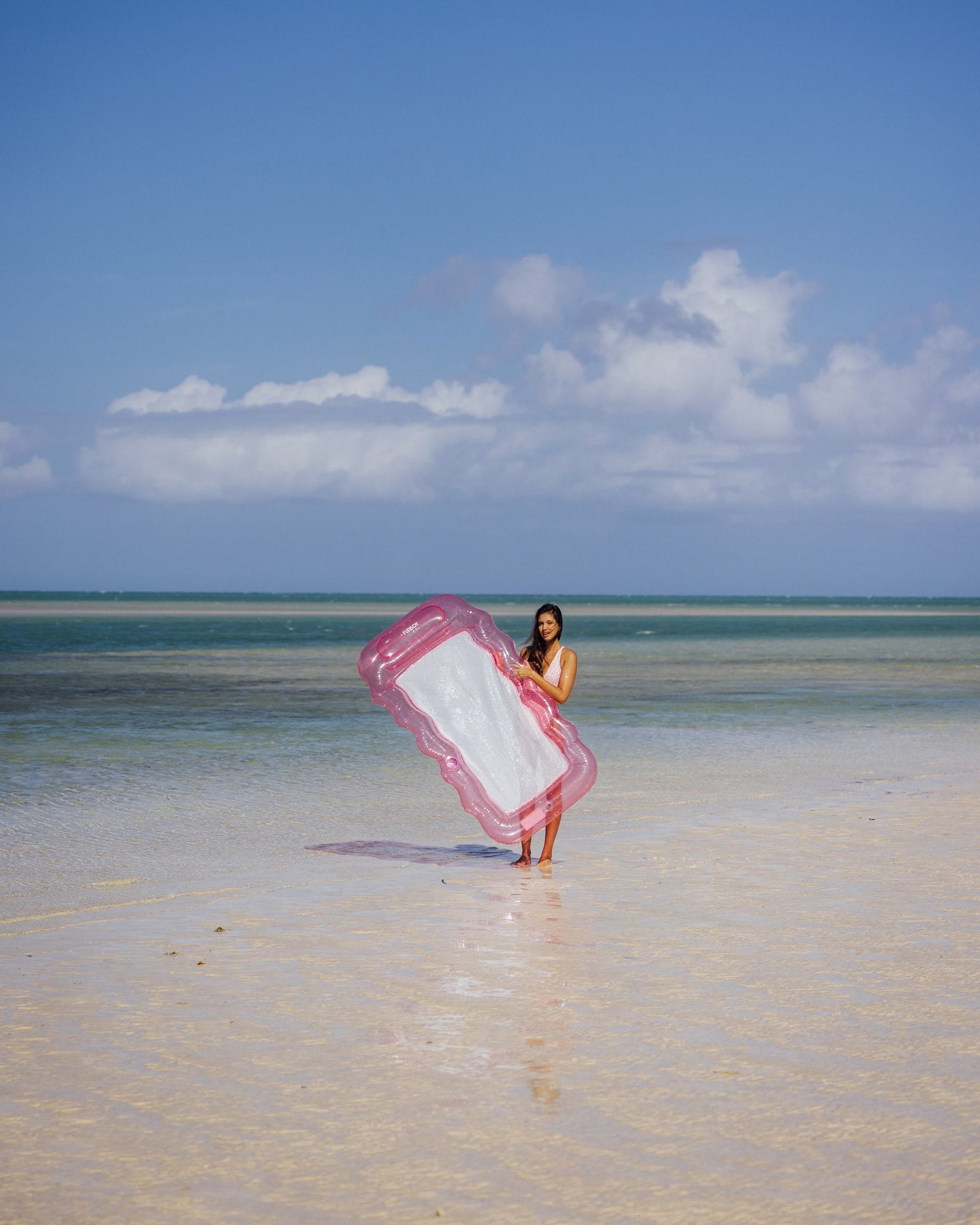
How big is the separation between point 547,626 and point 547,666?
37 centimetres

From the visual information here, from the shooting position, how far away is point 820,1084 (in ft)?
16.4

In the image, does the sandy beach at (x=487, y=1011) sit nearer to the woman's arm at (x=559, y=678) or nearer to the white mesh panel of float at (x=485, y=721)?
the white mesh panel of float at (x=485, y=721)

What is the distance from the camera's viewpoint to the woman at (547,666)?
940 centimetres

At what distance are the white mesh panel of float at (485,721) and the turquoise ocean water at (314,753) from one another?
1649 millimetres

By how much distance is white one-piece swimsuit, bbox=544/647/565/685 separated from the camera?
9.51 metres

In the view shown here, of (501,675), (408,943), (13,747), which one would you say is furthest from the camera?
(13,747)

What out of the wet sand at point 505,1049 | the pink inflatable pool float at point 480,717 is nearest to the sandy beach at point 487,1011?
the wet sand at point 505,1049

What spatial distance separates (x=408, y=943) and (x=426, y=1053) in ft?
6.13

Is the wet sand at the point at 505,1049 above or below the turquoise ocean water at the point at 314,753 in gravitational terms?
above

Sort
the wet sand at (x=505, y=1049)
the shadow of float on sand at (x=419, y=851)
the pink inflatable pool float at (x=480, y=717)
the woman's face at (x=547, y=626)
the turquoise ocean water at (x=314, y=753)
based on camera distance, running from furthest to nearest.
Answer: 1. the turquoise ocean water at (x=314, y=753)
2. the shadow of float on sand at (x=419, y=851)
3. the pink inflatable pool float at (x=480, y=717)
4. the woman's face at (x=547, y=626)
5. the wet sand at (x=505, y=1049)

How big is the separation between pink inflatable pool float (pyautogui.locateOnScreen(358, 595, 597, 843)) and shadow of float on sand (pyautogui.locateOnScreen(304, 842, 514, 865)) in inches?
29.1

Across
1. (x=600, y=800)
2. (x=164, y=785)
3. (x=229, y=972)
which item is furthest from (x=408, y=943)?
(x=164, y=785)

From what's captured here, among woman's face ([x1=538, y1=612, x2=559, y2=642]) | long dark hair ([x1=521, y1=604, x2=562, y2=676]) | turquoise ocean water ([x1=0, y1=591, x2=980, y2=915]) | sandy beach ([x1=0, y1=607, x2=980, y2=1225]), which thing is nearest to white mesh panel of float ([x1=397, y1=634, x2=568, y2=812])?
long dark hair ([x1=521, y1=604, x2=562, y2=676])

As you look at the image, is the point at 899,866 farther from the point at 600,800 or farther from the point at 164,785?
the point at 164,785
